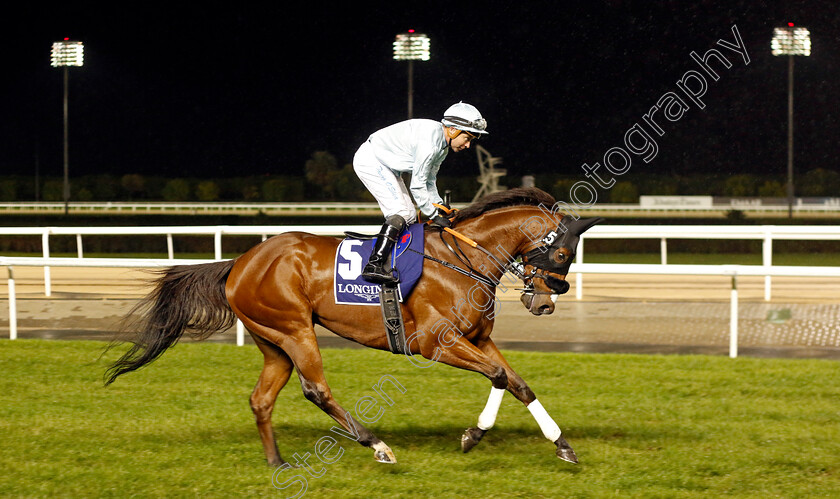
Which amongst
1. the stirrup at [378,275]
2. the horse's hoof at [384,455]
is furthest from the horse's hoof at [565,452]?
the stirrup at [378,275]

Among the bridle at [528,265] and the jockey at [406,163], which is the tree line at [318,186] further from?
the bridle at [528,265]

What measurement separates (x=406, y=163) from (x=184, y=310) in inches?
51.7

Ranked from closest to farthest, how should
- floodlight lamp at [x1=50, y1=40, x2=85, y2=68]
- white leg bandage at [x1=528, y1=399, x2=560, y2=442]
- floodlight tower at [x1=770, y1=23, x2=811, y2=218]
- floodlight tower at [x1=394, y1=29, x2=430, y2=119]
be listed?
white leg bandage at [x1=528, y1=399, x2=560, y2=442]
floodlight tower at [x1=394, y1=29, x2=430, y2=119]
floodlight tower at [x1=770, y1=23, x2=811, y2=218]
floodlight lamp at [x1=50, y1=40, x2=85, y2=68]

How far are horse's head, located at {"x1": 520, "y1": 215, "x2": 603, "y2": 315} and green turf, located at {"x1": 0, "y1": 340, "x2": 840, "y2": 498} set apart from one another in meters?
0.73

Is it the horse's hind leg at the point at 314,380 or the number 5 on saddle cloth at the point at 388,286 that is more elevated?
the number 5 on saddle cloth at the point at 388,286

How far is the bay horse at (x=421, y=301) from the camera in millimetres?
3984

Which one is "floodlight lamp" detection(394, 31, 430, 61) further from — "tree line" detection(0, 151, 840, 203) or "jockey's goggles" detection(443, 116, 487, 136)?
"jockey's goggles" detection(443, 116, 487, 136)

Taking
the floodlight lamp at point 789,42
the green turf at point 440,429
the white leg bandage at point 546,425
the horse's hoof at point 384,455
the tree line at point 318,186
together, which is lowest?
the green turf at point 440,429

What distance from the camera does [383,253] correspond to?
13.4 ft

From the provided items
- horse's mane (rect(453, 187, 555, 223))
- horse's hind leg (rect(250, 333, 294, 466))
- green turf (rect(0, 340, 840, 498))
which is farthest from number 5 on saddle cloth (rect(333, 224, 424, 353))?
green turf (rect(0, 340, 840, 498))

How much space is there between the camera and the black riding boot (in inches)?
159

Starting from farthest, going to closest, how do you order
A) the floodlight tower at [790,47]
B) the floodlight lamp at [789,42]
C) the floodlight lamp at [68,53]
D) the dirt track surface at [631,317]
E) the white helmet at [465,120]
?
the floodlight lamp at [68,53] → the floodlight tower at [790,47] → the floodlight lamp at [789,42] → the dirt track surface at [631,317] → the white helmet at [465,120]

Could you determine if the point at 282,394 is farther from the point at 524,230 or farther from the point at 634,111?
the point at 634,111

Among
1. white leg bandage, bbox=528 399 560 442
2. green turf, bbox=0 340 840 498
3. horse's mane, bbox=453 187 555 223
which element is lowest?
green turf, bbox=0 340 840 498
